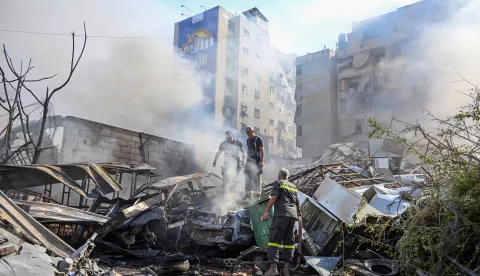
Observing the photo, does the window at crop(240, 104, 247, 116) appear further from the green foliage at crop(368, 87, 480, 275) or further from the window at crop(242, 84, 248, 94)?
the green foliage at crop(368, 87, 480, 275)

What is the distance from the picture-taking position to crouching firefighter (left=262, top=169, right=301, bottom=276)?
4.73m

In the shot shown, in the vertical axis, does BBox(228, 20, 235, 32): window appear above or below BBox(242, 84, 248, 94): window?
above

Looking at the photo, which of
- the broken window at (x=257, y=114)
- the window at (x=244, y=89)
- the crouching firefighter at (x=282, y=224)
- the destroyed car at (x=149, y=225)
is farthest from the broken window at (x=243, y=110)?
the crouching firefighter at (x=282, y=224)

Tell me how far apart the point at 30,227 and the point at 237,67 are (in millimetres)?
38136

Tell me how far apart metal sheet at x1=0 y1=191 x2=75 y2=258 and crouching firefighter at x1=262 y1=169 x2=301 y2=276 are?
8.49 ft

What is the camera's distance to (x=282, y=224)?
4.84 metres

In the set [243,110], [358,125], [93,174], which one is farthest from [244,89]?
[93,174]

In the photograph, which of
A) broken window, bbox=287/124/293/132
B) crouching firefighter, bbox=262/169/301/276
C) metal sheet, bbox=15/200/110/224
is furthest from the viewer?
broken window, bbox=287/124/293/132

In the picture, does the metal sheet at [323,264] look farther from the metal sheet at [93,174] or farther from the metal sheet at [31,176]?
the metal sheet at [93,174]

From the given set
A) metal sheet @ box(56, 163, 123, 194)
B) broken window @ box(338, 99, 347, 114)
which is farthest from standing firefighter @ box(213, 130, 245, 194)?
broken window @ box(338, 99, 347, 114)

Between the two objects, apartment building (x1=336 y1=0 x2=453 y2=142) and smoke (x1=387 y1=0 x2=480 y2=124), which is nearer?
smoke (x1=387 y1=0 x2=480 y2=124)

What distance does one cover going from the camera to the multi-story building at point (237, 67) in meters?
38.0

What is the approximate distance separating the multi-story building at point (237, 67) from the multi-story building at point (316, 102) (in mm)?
7874

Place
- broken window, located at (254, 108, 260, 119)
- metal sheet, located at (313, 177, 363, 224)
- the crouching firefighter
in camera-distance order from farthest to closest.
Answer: broken window, located at (254, 108, 260, 119)
metal sheet, located at (313, 177, 363, 224)
the crouching firefighter
